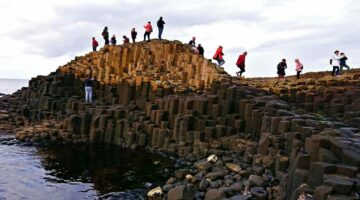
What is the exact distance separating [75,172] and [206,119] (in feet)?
19.8

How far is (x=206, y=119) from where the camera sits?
63.2 feet

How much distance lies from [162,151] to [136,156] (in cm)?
125

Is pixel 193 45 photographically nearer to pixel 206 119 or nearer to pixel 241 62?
pixel 241 62

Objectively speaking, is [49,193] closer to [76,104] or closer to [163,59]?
[76,104]

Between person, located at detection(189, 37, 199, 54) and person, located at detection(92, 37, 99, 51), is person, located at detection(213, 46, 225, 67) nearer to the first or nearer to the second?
person, located at detection(189, 37, 199, 54)

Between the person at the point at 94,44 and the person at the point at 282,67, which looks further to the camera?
the person at the point at 94,44

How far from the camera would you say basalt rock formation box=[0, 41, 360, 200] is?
34.8ft

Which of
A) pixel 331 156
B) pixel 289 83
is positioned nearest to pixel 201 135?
pixel 289 83

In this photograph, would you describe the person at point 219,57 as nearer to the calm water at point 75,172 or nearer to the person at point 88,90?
the person at point 88,90

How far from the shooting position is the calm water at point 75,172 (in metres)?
14.1

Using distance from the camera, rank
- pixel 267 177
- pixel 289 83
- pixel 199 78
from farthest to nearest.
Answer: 1. pixel 199 78
2. pixel 289 83
3. pixel 267 177

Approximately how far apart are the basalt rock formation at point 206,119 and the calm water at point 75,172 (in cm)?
130

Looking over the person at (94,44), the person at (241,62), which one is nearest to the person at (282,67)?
the person at (241,62)

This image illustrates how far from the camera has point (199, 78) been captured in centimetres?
2422
